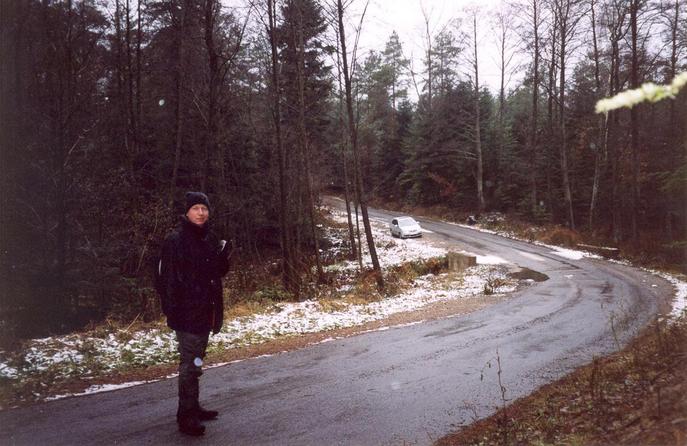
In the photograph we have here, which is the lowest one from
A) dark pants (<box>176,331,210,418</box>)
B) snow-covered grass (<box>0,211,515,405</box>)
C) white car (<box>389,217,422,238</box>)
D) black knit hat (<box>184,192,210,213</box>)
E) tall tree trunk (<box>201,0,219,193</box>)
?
snow-covered grass (<box>0,211,515,405</box>)

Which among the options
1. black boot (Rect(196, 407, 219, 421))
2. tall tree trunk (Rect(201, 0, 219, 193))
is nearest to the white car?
tall tree trunk (Rect(201, 0, 219, 193))

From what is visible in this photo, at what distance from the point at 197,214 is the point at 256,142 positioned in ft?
63.6

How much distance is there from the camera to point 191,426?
455cm

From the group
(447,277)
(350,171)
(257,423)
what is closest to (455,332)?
(257,423)

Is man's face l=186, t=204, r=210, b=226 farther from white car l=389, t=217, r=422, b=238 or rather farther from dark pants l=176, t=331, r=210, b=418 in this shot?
white car l=389, t=217, r=422, b=238

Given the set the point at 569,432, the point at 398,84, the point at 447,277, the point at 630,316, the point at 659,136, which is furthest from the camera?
the point at 398,84

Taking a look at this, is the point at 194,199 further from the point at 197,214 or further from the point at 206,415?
the point at 206,415

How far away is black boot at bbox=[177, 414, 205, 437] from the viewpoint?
4559 millimetres

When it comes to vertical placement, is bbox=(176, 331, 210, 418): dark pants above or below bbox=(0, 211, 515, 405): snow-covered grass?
above

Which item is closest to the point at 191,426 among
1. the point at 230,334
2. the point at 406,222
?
the point at 230,334

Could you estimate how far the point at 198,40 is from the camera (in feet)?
58.3

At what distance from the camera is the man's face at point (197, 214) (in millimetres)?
4688

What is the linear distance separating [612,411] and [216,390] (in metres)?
4.70

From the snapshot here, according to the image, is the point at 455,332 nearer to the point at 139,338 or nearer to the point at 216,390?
the point at 216,390
